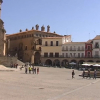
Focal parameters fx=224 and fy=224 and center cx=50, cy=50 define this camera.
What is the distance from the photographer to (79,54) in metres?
67.3

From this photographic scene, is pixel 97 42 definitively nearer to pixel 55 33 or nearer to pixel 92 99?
pixel 55 33

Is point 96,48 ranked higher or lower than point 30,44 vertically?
lower

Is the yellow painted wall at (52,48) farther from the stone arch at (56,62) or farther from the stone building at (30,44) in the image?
the stone arch at (56,62)

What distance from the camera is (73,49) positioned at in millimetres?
68000

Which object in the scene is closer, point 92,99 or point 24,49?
point 92,99

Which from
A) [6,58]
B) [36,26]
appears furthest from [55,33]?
[6,58]

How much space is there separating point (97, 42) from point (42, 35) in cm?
1951

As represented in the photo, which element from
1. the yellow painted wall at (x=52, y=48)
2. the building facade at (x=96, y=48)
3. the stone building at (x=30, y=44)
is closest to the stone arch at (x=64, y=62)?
the yellow painted wall at (x=52, y=48)

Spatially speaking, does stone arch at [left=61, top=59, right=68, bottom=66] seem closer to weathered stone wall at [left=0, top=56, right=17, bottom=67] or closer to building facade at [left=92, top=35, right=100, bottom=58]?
building facade at [left=92, top=35, right=100, bottom=58]

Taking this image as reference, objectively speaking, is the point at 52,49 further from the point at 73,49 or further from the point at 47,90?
the point at 47,90

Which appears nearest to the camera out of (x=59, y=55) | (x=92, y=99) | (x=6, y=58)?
(x=92, y=99)

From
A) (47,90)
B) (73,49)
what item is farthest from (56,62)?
(47,90)

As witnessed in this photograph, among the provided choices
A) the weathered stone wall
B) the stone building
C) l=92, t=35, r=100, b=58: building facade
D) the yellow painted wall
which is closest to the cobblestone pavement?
the weathered stone wall

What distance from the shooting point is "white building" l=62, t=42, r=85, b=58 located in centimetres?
6731
